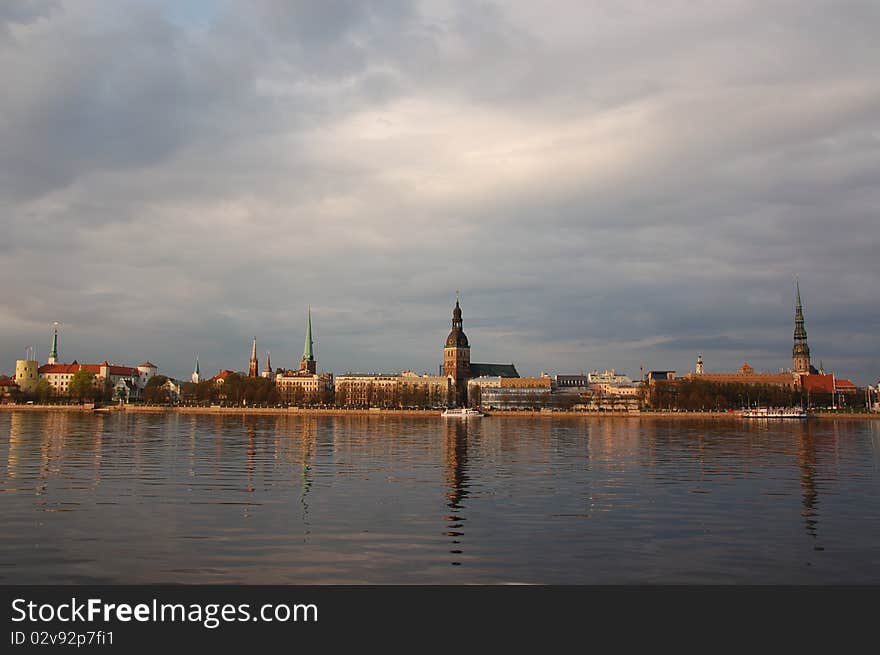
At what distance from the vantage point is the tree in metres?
178

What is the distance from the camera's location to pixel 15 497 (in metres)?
24.1

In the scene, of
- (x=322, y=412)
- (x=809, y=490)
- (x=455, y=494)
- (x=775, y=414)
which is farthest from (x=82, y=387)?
(x=809, y=490)

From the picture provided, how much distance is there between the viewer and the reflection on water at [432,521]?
599 inches

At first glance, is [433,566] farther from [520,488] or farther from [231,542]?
[520,488]

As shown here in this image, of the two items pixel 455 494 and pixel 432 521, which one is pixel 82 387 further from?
pixel 432 521

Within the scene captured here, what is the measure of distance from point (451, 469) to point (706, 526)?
55.8 feet

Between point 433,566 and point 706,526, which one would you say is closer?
point 433,566

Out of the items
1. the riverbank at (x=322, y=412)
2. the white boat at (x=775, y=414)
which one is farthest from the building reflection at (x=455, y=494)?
the riverbank at (x=322, y=412)

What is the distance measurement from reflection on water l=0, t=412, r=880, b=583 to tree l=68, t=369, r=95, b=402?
150426mm

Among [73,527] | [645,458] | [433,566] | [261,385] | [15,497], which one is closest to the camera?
[433,566]

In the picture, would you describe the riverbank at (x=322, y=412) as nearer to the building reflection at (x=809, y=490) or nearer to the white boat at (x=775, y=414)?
the white boat at (x=775, y=414)
